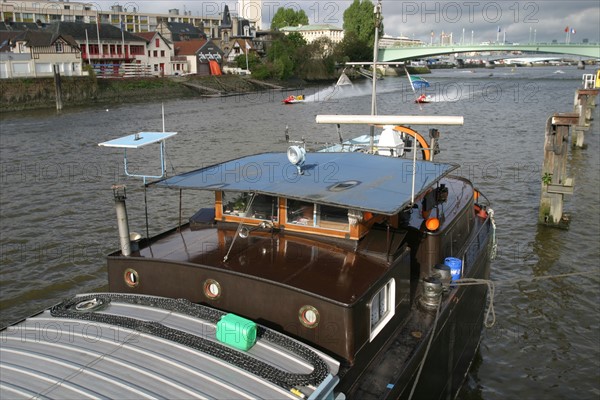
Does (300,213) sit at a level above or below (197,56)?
below

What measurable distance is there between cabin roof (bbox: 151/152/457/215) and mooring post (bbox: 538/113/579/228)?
11.9 m

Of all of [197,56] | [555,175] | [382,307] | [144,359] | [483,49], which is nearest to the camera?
[144,359]

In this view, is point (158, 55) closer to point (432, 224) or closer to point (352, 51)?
point (352, 51)

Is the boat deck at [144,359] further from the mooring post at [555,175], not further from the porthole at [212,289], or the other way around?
the mooring post at [555,175]

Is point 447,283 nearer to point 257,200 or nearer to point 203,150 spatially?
point 257,200

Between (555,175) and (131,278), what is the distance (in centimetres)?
1799

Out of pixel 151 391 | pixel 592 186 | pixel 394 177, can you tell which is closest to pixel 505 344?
pixel 394 177

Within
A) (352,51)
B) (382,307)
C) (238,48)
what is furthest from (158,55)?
(382,307)

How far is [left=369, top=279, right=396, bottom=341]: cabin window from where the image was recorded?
25.9ft

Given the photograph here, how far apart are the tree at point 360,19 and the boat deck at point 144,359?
129861mm

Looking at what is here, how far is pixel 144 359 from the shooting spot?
20.7 feet

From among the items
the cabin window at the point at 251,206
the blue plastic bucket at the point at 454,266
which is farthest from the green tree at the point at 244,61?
the blue plastic bucket at the point at 454,266

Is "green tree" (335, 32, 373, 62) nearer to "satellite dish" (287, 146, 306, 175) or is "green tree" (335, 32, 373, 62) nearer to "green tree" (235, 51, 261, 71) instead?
"green tree" (235, 51, 261, 71)

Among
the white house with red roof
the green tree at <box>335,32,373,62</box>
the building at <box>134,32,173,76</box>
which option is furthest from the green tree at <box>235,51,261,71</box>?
the green tree at <box>335,32,373,62</box>
